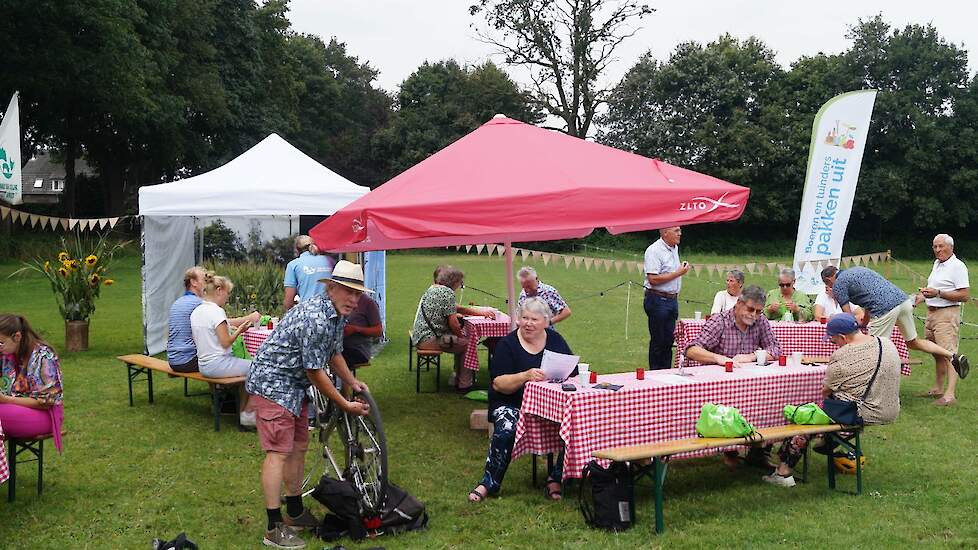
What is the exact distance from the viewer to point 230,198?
9984 mm

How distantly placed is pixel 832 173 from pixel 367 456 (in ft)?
32.8

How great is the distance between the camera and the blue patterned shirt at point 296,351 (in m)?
4.36

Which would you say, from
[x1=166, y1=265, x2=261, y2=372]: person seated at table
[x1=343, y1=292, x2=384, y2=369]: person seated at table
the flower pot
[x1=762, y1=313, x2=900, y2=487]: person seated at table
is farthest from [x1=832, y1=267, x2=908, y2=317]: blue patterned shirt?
the flower pot

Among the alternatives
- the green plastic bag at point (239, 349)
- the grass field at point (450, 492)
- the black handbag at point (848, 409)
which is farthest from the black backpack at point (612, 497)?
the green plastic bag at point (239, 349)

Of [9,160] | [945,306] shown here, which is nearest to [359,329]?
[945,306]

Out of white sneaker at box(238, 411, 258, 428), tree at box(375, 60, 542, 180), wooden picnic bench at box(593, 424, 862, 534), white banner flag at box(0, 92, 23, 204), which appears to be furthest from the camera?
tree at box(375, 60, 542, 180)

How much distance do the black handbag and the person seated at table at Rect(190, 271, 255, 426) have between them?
4.30 metres

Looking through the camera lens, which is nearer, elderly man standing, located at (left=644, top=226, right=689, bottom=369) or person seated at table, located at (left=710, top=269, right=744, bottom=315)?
elderly man standing, located at (left=644, top=226, right=689, bottom=369)

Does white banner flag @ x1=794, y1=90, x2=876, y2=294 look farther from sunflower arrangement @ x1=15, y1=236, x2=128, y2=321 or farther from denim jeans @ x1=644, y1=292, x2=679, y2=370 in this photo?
sunflower arrangement @ x1=15, y1=236, x2=128, y2=321

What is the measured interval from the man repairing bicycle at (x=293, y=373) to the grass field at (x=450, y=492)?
336 mm

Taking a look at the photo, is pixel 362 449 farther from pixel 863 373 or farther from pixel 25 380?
pixel 863 373

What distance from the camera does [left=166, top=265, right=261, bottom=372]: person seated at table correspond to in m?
7.37

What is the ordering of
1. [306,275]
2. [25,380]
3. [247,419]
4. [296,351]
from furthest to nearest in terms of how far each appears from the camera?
[306,275] < [247,419] < [25,380] < [296,351]

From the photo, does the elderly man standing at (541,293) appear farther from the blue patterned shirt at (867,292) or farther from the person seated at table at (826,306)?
the person seated at table at (826,306)
